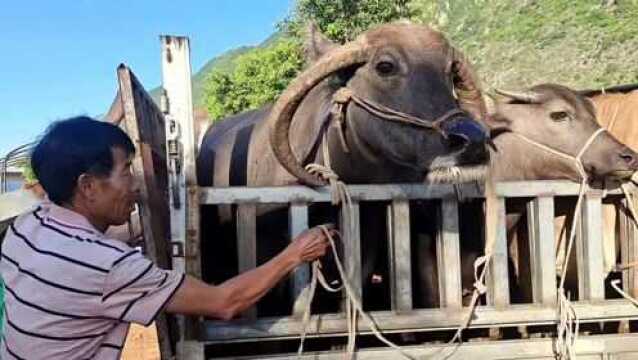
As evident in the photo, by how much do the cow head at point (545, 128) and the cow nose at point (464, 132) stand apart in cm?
153

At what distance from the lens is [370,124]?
3371mm

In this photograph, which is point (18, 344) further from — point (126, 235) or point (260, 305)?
point (126, 235)

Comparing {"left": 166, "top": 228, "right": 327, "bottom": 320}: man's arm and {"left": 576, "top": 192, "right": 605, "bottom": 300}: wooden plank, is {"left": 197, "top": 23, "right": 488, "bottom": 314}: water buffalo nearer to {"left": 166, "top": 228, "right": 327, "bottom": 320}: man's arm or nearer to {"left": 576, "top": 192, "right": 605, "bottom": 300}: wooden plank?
{"left": 576, "top": 192, "right": 605, "bottom": 300}: wooden plank

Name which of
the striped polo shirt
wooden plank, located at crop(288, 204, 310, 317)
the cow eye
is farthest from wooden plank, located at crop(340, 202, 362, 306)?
the cow eye

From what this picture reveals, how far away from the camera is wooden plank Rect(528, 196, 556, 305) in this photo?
2992 millimetres

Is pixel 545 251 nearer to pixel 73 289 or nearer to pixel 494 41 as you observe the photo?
pixel 73 289

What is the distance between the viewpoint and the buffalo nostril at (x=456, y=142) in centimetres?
290

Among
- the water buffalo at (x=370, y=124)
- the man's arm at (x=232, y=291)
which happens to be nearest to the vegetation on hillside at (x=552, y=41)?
the water buffalo at (x=370, y=124)

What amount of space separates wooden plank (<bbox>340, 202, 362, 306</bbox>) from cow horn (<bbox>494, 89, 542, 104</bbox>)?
2551 mm

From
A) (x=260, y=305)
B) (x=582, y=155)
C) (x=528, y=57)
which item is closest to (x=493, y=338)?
(x=260, y=305)

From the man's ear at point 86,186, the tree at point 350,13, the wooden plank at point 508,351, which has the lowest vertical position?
the wooden plank at point 508,351

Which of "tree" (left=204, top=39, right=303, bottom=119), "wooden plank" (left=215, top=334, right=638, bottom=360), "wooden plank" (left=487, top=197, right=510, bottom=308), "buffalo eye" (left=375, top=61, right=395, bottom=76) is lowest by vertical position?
"wooden plank" (left=215, top=334, right=638, bottom=360)

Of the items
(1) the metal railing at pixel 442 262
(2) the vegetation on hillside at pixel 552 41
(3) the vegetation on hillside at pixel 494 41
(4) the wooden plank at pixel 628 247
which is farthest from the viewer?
(2) the vegetation on hillside at pixel 552 41

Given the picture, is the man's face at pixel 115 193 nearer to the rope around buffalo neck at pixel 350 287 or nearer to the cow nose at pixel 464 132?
the rope around buffalo neck at pixel 350 287
